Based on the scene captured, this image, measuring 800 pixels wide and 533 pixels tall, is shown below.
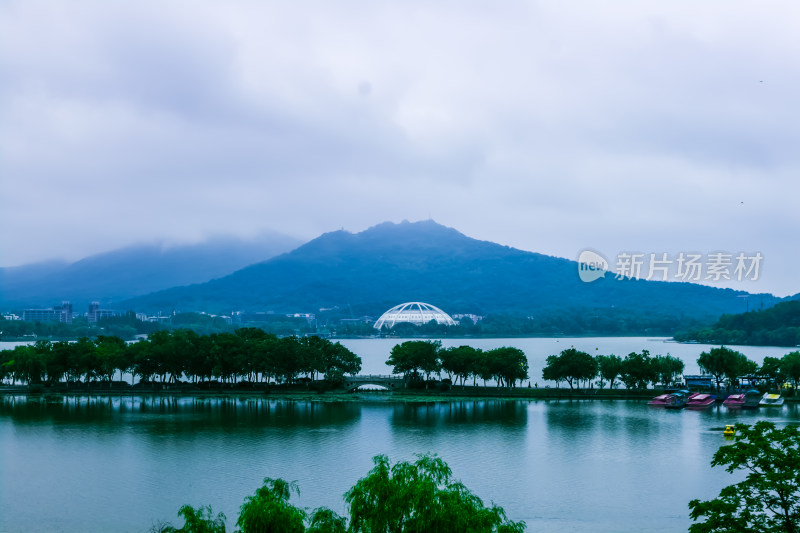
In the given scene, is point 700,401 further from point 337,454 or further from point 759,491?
point 759,491

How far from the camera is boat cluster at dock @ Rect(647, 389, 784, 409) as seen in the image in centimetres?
4878

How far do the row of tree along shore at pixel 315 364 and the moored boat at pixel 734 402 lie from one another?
5152 mm

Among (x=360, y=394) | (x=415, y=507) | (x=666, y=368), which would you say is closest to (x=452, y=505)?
(x=415, y=507)

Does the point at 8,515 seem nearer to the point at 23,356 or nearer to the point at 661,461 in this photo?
the point at 661,461

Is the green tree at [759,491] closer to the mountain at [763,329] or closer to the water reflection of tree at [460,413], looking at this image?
the water reflection of tree at [460,413]

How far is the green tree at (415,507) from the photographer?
563 inches

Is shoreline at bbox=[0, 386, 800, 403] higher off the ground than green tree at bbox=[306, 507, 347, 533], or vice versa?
green tree at bbox=[306, 507, 347, 533]

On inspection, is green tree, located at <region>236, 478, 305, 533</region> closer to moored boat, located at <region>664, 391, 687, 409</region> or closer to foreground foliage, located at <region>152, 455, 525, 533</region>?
foreground foliage, located at <region>152, 455, 525, 533</region>

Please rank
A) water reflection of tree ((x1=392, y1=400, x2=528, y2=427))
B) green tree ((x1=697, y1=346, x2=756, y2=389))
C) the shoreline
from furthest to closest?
1. green tree ((x1=697, y1=346, x2=756, y2=389))
2. the shoreline
3. water reflection of tree ((x1=392, y1=400, x2=528, y2=427))

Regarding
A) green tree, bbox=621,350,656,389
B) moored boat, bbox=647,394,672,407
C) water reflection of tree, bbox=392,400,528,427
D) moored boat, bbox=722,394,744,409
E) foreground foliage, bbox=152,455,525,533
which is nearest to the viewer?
foreground foliage, bbox=152,455,525,533

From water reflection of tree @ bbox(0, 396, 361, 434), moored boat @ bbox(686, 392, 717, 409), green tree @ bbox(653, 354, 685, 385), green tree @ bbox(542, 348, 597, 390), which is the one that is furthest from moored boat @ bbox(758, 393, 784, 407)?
water reflection of tree @ bbox(0, 396, 361, 434)

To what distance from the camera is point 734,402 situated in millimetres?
49875

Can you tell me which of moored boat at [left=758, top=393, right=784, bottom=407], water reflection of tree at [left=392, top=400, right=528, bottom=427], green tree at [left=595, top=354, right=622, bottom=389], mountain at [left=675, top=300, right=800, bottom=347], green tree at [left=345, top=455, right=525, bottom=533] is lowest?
water reflection of tree at [left=392, top=400, right=528, bottom=427]

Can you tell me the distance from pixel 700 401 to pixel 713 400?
6.14ft
